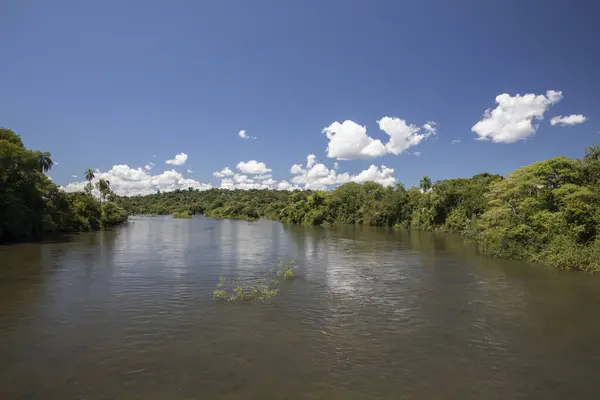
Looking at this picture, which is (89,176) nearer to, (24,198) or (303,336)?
(24,198)

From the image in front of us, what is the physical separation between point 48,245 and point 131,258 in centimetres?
1565

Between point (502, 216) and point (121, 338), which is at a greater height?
point (502, 216)

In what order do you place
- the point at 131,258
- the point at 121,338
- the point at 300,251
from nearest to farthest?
the point at 121,338 → the point at 131,258 → the point at 300,251

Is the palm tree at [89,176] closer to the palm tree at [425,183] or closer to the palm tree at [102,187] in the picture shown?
the palm tree at [102,187]

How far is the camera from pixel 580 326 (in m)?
16.0

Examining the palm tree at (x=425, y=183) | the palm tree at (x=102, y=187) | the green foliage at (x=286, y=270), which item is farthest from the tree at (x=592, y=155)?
the palm tree at (x=102, y=187)

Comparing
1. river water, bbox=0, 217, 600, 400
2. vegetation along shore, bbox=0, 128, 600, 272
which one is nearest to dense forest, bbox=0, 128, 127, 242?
vegetation along shore, bbox=0, 128, 600, 272

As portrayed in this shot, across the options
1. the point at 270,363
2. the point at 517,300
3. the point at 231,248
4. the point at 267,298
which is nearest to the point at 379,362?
the point at 270,363

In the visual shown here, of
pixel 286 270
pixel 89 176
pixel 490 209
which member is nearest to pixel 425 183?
pixel 490 209

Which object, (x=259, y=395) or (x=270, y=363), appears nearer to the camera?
(x=259, y=395)

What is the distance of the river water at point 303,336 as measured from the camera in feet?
34.2

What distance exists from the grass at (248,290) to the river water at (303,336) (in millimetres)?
778

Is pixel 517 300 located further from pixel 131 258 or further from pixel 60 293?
pixel 131 258

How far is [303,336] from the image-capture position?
14.3m
